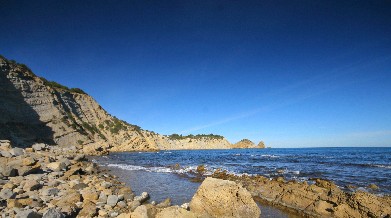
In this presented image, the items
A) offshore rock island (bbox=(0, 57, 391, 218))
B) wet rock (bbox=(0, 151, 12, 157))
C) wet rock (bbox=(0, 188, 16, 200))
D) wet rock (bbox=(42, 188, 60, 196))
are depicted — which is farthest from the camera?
wet rock (bbox=(0, 151, 12, 157))

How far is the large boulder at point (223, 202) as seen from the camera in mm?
6754

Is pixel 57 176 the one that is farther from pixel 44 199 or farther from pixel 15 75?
pixel 15 75

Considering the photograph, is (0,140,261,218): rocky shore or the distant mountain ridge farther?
the distant mountain ridge

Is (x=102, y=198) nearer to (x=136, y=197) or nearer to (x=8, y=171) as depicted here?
(x=136, y=197)

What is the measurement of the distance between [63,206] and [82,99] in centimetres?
7965

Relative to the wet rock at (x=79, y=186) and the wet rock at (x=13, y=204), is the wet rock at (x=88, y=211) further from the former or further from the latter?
the wet rock at (x=79, y=186)

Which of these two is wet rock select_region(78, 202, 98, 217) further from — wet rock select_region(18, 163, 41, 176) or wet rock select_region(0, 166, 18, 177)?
wet rock select_region(18, 163, 41, 176)

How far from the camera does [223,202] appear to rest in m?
6.78

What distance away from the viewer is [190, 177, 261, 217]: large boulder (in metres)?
6.75

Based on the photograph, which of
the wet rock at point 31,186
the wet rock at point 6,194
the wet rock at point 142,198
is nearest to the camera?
the wet rock at point 6,194

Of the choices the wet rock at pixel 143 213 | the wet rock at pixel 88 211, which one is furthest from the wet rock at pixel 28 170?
the wet rock at pixel 143 213

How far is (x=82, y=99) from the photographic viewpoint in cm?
8112

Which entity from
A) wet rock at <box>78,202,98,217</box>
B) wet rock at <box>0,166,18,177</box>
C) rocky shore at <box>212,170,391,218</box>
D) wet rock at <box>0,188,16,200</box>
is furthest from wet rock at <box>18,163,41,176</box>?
rocky shore at <box>212,170,391,218</box>

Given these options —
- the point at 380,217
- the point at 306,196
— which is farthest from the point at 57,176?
the point at 380,217
